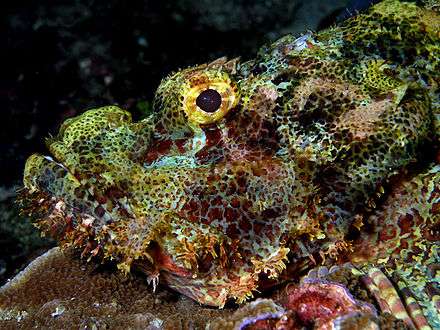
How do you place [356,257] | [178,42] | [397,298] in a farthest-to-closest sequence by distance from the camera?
[178,42]
[356,257]
[397,298]

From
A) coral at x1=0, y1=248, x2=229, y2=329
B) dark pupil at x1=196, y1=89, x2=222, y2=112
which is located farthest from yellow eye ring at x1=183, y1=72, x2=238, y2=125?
coral at x1=0, y1=248, x2=229, y2=329

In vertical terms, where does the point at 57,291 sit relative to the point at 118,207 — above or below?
below

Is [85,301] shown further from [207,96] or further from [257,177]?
[207,96]

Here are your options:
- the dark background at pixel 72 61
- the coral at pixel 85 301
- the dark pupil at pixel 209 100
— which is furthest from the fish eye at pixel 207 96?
the dark background at pixel 72 61

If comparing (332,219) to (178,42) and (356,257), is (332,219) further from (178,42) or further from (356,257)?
(178,42)

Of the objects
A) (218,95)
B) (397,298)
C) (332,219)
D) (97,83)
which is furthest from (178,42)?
(397,298)

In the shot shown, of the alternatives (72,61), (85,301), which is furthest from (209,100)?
(72,61)

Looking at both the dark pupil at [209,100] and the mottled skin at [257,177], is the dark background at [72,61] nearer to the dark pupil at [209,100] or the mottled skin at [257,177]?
the mottled skin at [257,177]
